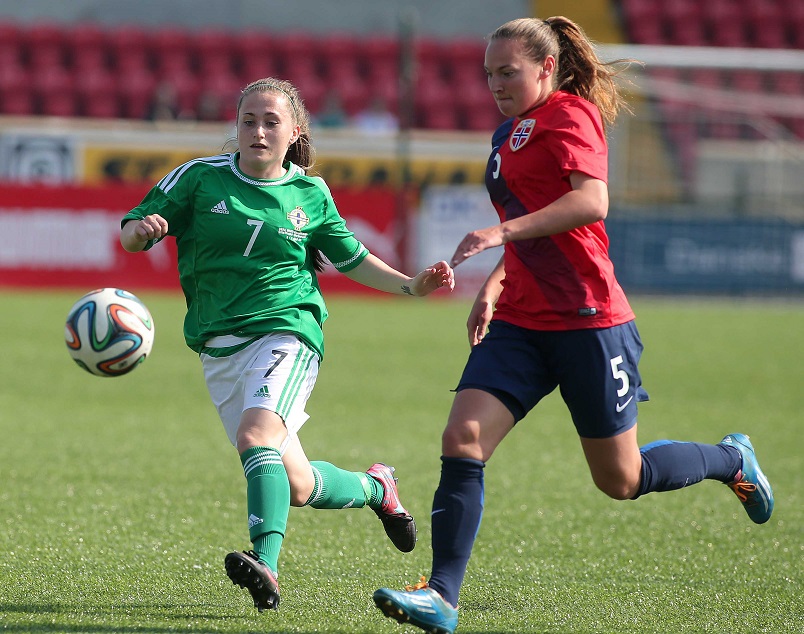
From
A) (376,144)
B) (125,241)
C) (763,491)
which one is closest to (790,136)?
(376,144)

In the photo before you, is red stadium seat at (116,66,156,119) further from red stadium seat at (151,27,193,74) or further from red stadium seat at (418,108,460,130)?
red stadium seat at (418,108,460,130)

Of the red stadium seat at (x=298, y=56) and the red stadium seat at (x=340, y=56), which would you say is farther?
the red stadium seat at (x=340, y=56)

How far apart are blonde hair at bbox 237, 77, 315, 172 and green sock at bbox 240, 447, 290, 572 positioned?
1179 mm

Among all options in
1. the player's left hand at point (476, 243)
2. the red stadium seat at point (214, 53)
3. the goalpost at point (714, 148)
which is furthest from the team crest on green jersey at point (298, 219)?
the red stadium seat at point (214, 53)

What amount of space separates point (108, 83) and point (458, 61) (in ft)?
20.4

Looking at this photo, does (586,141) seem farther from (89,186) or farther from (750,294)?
(750,294)

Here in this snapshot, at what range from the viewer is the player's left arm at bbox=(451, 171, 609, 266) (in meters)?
3.22

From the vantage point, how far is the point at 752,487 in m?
4.34

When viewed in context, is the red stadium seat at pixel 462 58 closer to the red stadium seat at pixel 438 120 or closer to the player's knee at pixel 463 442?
the red stadium seat at pixel 438 120

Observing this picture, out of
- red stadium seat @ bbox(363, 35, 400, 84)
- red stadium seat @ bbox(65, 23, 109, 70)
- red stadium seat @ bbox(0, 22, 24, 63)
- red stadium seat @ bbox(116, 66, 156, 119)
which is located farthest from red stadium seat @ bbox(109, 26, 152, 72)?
red stadium seat @ bbox(363, 35, 400, 84)

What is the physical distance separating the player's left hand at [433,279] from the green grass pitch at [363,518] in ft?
3.39

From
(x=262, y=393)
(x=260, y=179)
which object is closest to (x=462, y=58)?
(x=260, y=179)

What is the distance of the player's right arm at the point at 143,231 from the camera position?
3734 mm

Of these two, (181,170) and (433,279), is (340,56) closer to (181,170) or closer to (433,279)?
(181,170)
